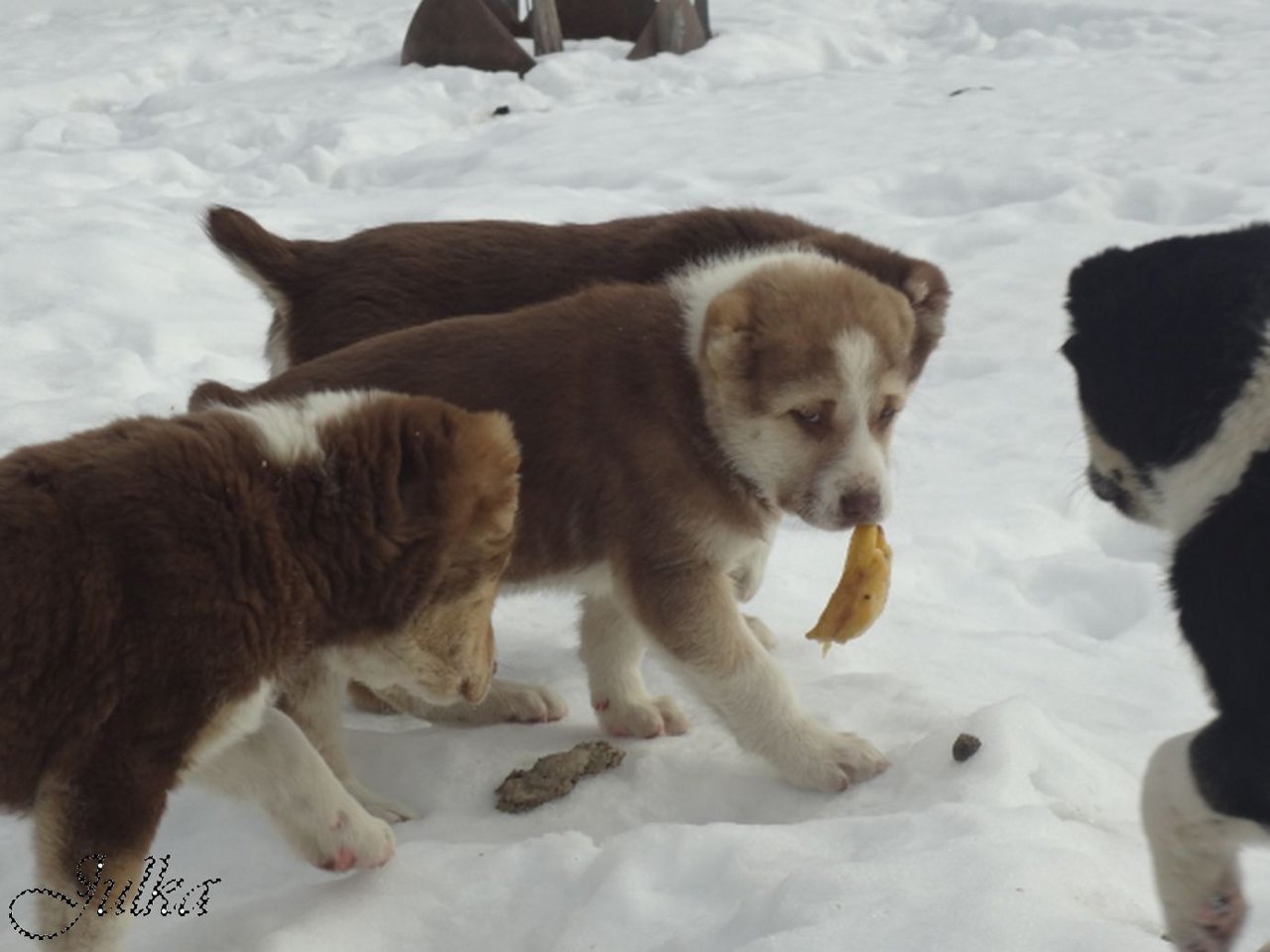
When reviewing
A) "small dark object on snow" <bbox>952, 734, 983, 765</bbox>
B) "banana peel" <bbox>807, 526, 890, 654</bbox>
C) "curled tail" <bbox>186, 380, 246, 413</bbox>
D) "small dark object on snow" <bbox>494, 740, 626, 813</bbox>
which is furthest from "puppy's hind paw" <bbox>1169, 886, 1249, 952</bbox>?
"curled tail" <bbox>186, 380, 246, 413</bbox>

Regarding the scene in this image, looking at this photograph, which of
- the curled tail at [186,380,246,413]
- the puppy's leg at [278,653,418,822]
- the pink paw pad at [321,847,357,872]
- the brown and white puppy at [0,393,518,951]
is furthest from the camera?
the puppy's leg at [278,653,418,822]

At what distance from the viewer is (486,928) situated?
3.61 meters

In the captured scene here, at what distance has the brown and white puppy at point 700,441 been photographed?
4.29m

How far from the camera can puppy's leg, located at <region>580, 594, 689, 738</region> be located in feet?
15.4

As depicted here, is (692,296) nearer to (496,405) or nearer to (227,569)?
(496,405)

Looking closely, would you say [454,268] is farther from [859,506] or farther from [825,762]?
[825,762]

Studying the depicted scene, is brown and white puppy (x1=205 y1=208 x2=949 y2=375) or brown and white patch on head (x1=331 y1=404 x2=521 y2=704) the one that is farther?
brown and white puppy (x1=205 y1=208 x2=949 y2=375)

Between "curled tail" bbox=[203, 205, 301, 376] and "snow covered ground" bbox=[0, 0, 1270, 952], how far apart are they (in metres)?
1.28

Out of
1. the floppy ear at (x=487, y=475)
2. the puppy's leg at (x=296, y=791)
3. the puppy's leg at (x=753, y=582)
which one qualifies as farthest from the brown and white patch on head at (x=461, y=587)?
the puppy's leg at (x=753, y=582)

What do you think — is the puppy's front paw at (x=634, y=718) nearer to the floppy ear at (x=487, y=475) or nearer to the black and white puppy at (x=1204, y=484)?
the floppy ear at (x=487, y=475)

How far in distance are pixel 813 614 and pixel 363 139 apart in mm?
7905

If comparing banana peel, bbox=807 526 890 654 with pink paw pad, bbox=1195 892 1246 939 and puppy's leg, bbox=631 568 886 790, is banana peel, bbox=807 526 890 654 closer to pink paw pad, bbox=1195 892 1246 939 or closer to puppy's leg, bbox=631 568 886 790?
puppy's leg, bbox=631 568 886 790

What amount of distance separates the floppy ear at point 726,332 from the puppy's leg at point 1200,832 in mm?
Result: 1560

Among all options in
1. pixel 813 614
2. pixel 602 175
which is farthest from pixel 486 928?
pixel 602 175
